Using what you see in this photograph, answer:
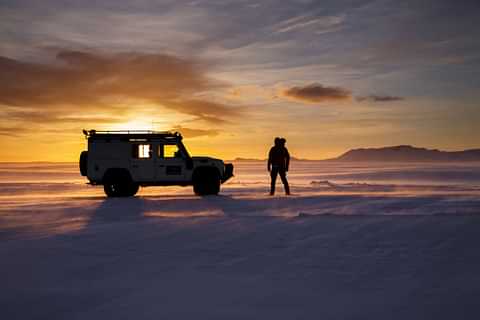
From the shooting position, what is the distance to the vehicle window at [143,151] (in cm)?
1686

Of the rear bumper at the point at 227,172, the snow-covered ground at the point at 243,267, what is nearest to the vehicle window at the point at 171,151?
the rear bumper at the point at 227,172

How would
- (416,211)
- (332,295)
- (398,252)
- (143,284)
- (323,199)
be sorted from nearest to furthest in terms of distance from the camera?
(332,295)
(143,284)
(398,252)
(416,211)
(323,199)

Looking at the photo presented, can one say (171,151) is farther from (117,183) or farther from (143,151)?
(117,183)

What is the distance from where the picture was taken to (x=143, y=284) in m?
5.00

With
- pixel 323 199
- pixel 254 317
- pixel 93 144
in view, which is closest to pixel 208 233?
pixel 254 317

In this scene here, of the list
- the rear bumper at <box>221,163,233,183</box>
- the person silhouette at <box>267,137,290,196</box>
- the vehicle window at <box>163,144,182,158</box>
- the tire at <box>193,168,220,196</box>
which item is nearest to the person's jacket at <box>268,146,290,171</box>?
the person silhouette at <box>267,137,290,196</box>

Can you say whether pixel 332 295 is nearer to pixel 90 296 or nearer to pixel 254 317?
pixel 254 317

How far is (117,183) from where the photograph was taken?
16.7m

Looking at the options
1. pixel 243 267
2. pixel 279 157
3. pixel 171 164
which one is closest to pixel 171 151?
pixel 171 164

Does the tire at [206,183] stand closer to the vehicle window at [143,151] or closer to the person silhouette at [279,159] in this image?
the vehicle window at [143,151]

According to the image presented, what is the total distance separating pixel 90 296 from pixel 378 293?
9.62 ft

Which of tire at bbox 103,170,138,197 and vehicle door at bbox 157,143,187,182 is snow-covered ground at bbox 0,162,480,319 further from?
vehicle door at bbox 157,143,187,182

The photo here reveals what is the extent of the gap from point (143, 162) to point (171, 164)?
3.36ft

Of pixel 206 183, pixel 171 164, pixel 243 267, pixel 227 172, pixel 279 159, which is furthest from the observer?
pixel 227 172
